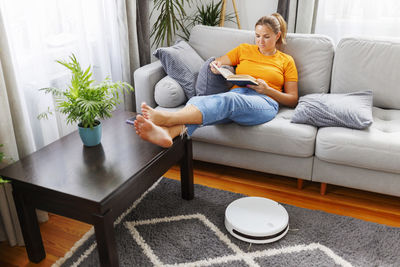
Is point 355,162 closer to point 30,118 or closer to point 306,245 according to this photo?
point 306,245

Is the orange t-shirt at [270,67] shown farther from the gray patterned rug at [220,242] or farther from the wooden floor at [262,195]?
the gray patterned rug at [220,242]

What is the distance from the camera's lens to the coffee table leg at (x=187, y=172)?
2.10 meters

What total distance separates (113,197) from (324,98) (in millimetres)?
1483

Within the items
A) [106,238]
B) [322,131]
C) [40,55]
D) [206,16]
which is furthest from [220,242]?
[206,16]

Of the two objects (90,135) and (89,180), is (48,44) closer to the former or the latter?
(90,135)

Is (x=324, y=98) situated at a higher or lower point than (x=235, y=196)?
higher

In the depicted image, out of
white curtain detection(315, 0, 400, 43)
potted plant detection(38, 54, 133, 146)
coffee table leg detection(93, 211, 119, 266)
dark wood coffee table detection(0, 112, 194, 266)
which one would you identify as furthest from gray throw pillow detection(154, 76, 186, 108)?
white curtain detection(315, 0, 400, 43)

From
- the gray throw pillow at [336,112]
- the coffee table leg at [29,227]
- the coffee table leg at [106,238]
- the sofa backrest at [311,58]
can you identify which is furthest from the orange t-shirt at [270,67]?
the coffee table leg at [29,227]

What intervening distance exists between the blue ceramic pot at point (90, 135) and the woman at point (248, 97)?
0.66 ft

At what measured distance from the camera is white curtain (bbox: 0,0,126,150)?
6.57ft

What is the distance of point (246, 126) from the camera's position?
2.27 meters

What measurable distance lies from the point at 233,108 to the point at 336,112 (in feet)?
1.93

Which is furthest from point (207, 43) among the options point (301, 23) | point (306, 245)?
point (306, 245)

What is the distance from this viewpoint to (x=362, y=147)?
202cm
